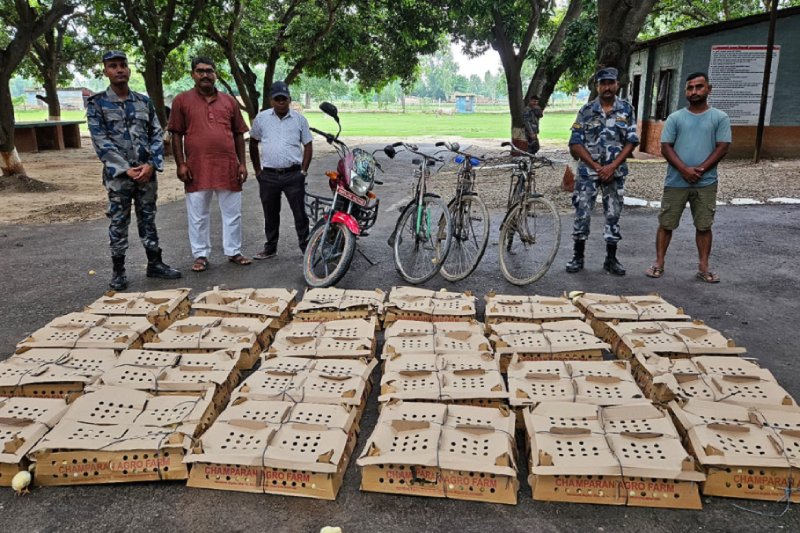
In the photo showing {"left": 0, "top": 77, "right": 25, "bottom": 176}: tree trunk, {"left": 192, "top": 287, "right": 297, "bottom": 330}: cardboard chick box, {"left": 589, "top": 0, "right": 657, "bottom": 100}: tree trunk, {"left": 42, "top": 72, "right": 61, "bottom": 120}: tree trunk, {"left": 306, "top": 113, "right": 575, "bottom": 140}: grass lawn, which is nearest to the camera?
{"left": 192, "top": 287, "right": 297, "bottom": 330}: cardboard chick box

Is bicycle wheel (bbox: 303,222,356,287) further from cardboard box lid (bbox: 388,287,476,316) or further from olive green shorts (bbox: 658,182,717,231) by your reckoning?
olive green shorts (bbox: 658,182,717,231)

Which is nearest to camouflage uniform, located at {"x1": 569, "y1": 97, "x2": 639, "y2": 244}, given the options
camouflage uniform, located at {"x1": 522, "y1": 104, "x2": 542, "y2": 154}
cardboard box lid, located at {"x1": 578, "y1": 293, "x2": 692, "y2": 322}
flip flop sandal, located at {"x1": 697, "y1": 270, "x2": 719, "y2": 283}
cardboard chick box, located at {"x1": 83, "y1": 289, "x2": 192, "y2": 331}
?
flip flop sandal, located at {"x1": 697, "y1": 270, "x2": 719, "y2": 283}

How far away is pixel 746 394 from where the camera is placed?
108 inches

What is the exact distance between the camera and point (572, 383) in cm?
288

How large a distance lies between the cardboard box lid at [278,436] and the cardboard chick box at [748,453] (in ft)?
4.85

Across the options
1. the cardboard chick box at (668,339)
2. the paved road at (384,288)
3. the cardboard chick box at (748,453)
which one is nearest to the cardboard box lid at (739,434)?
the cardboard chick box at (748,453)

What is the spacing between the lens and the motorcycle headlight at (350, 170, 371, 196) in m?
4.98

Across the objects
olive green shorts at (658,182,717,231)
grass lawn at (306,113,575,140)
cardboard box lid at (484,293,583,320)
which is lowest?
cardboard box lid at (484,293,583,320)

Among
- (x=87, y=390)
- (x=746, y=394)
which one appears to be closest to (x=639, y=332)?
(x=746, y=394)

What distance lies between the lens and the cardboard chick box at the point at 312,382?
9.16 ft

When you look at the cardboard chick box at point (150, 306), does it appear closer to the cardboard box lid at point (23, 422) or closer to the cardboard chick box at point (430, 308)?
the cardboard box lid at point (23, 422)

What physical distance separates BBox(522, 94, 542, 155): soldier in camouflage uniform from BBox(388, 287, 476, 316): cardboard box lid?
38.3ft

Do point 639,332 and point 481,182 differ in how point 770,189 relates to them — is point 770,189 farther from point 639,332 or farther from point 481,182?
point 639,332

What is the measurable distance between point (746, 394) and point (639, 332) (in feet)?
2.63
